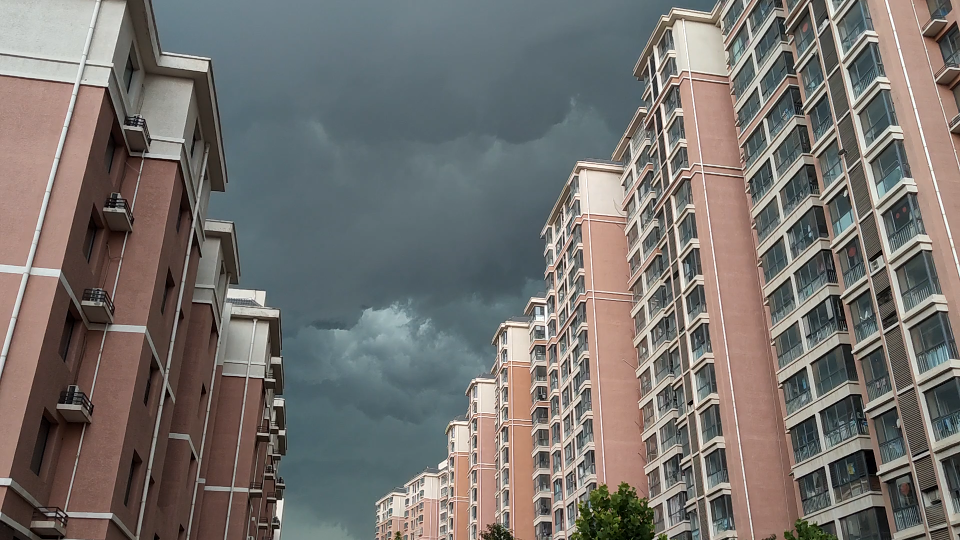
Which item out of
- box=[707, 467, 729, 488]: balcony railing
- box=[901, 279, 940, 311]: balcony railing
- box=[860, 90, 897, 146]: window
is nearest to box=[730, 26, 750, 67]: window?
box=[860, 90, 897, 146]: window

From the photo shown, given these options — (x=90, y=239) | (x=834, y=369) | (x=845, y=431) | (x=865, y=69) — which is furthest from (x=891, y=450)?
(x=90, y=239)

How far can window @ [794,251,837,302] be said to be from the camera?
4259 cm

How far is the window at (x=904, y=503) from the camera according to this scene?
111 feet

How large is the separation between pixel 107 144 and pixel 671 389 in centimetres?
4141

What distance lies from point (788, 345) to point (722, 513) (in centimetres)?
1034

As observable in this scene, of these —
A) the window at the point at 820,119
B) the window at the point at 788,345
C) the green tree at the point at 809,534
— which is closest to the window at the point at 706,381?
the window at the point at 788,345

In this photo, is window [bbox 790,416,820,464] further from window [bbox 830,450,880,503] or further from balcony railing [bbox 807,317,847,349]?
balcony railing [bbox 807,317,847,349]

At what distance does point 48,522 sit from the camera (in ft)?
76.4

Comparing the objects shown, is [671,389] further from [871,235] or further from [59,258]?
[59,258]

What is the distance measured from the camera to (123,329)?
2794 cm

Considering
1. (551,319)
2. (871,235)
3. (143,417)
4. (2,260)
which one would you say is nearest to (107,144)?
(2,260)

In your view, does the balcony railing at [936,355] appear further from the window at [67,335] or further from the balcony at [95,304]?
the window at [67,335]

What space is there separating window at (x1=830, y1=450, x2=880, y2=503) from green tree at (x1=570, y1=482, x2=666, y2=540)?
9.72 meters

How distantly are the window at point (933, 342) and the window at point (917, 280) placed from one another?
3.26 feet
